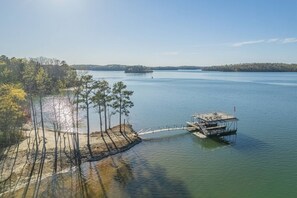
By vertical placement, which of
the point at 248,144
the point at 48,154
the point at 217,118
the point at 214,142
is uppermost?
the point at 217,118

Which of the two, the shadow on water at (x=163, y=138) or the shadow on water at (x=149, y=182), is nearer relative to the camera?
the shadow on water at (x=149, y=182)

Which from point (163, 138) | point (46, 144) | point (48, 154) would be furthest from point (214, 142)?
point (46, 144)

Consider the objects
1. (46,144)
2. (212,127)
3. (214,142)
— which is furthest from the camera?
(212,127)

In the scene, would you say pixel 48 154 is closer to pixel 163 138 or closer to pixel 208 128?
pixel 163 138

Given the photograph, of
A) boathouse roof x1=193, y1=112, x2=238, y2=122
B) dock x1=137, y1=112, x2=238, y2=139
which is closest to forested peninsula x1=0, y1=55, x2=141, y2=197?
dock x1=137, y1=112, x2=238, y2=139

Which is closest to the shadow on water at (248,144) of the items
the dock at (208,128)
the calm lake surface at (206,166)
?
the calm lake surface at (206,166)

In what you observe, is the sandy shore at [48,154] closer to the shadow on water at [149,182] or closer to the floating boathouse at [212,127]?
the shadow on water at [149,182]

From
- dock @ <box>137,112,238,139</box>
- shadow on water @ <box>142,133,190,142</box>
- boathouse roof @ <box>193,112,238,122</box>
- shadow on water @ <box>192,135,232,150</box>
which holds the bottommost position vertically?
shadow on water @ <box>192,135,232,150</box>

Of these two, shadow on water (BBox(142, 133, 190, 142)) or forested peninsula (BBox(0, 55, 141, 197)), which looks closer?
forested peninsula (BBox(0, 55, 141, 197))

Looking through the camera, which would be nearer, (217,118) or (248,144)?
(248,144)

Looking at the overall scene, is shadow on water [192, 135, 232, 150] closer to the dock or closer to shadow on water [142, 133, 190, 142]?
the dock
